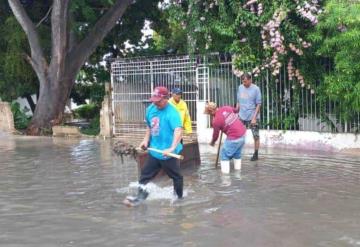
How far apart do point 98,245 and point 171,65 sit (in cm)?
1087

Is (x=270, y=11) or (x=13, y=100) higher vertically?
(x=270, y=11)

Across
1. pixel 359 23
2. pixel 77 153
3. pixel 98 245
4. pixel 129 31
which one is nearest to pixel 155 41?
pixel 129 31

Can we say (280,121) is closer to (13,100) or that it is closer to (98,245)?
(98,245)

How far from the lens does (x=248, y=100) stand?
11539 mm

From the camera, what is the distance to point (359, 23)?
37.5ft

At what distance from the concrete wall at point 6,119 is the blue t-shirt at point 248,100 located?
11.5 m

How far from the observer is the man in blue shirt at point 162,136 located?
7492 millimetres

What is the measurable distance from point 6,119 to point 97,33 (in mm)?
4774

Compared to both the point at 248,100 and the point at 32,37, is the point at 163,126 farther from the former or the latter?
the point at 32,37

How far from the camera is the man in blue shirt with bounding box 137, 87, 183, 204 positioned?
7492mm

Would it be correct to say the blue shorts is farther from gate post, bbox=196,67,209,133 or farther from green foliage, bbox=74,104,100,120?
green foliage, bbox=74,104,100,120

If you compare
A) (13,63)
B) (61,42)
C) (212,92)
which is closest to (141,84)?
(212,92)

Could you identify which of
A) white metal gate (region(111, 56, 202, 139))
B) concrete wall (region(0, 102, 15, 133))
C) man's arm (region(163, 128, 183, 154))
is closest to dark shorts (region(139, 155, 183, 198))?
man's arm (region(163, 128, 183, 154))

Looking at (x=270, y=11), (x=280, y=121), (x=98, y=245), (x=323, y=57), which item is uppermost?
(x=270, y=11)
